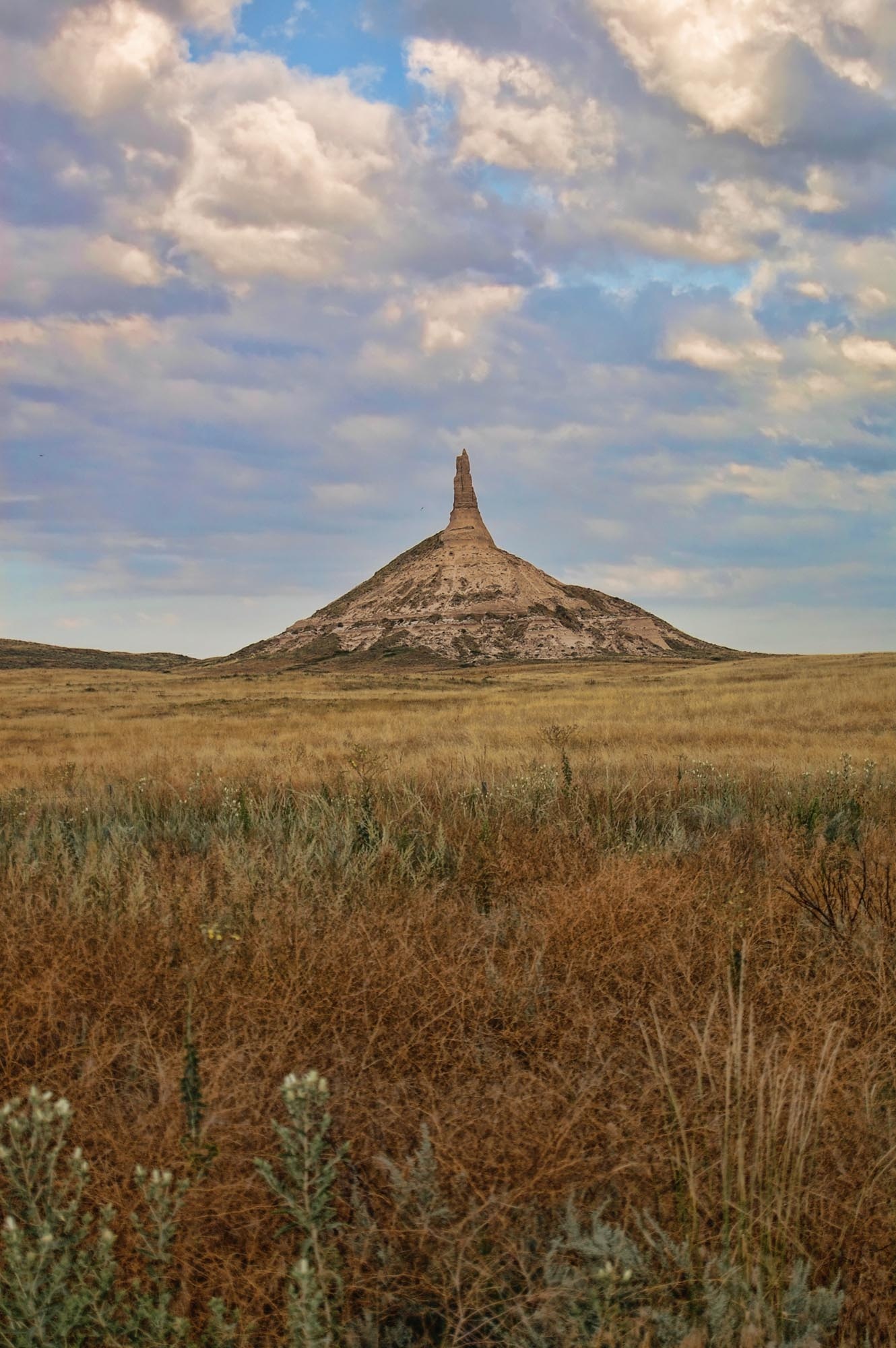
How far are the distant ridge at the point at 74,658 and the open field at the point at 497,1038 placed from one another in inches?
4712

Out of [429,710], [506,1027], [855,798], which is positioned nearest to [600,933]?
[506,1027]

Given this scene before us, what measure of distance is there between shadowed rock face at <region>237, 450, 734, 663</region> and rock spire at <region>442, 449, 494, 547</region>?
0.69ft

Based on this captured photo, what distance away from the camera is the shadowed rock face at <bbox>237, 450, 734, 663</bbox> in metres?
132

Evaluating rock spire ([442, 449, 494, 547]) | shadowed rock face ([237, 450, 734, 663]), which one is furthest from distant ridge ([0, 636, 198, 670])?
rock spire ([442, 449, 494, 547])

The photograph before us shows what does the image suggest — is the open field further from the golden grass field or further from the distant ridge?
the distant ridge

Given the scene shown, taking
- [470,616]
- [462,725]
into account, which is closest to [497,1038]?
[462,725]

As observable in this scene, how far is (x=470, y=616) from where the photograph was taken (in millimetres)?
140625

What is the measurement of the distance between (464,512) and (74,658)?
85.0 metres

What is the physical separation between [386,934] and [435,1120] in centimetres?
164

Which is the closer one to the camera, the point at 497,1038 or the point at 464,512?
the point at 497,1038

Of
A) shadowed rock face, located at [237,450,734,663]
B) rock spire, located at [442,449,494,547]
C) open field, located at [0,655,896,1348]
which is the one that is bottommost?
open field, located at [0,655,896,1348]

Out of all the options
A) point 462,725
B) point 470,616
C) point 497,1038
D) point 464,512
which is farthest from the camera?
point 464,512

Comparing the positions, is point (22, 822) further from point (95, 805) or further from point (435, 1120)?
point (435, 1120)

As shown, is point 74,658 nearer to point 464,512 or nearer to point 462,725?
point 464,512
